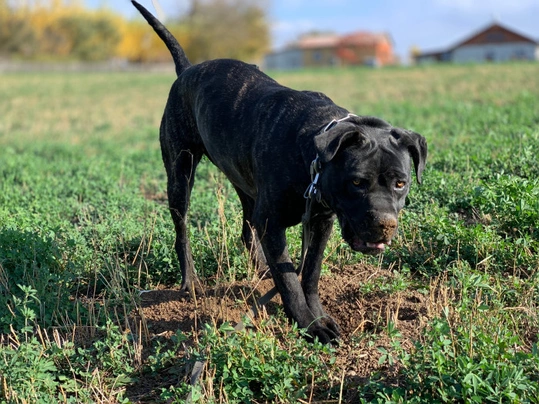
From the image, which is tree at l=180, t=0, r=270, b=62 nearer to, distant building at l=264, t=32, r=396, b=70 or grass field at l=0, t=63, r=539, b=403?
distant building at l=264, t=32, r=396, b=70

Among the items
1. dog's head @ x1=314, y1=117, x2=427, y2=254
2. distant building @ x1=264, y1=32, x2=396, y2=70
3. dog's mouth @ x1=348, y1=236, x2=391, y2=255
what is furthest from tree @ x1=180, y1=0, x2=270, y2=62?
dog's mouth @ x1=348, y1=236, x2=391, y2=255

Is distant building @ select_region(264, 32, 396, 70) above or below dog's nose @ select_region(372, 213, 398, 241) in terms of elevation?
above

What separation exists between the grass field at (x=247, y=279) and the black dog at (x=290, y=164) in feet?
0.92

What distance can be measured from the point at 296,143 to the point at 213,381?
1.54 m

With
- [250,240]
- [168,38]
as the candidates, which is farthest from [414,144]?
[168,38]

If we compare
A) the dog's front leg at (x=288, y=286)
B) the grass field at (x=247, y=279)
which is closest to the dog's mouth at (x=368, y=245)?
the grass field at (x=247, y=279)

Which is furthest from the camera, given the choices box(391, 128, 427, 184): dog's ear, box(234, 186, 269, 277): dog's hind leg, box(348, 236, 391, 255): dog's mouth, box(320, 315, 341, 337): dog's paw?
box(234, 186, 269, 277): dog's hind leg

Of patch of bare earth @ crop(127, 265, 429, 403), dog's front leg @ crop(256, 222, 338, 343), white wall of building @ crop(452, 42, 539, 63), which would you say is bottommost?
patch of bare earth @ crop(127, 265, 429, 403)

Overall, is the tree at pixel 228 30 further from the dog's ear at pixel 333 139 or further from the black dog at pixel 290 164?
the dog's ear at pixel 333 139

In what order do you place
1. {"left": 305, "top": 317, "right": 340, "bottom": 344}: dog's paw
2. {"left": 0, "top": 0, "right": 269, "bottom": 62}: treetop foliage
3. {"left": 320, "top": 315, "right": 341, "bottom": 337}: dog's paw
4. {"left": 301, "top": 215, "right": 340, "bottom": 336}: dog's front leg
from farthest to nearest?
{"left": 0, "top": 0, "right": 269, "bottom": 62}: treetop foliage < {"left": 301, "top": 215, "right": 340, "bottom": 336}: dog's front leg < {"left": 320, "top": 315, "right": 341, "bottom": 337}: dog's paw < {"left": 305, "top": 317, "right": 340, "bottom": 344}: dog's paw

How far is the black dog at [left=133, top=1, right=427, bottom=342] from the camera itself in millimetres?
3908

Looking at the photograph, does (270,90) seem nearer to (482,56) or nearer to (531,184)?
(531,184)

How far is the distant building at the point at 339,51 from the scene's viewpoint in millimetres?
103875

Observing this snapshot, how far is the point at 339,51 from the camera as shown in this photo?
351 ft
